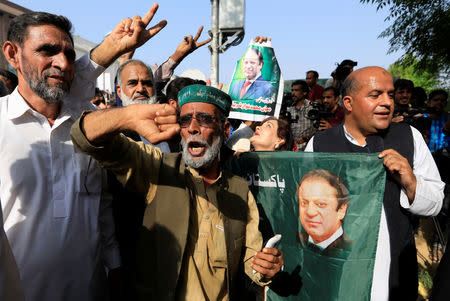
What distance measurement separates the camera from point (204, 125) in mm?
2088

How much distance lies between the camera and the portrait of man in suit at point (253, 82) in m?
3.91

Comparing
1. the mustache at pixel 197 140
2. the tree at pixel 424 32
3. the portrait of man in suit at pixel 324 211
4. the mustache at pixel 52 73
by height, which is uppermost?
the tree at pixel 424 32

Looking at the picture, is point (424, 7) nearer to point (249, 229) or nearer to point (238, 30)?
point (238, 30)

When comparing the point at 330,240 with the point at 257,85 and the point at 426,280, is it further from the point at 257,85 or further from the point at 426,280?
the point at 426,280

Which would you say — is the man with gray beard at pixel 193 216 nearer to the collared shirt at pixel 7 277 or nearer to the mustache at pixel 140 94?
the collared shirt at pixel 7 277

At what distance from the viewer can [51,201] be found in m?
1.74

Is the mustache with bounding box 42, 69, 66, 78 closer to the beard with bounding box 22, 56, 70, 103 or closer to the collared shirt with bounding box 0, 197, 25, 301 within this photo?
the beard with bounding box 22, 56, 70, 103

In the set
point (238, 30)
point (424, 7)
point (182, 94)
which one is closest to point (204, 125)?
point (182, 94)

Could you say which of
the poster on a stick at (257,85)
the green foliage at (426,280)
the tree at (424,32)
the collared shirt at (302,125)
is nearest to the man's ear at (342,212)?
the poster on a stick at (257,85)

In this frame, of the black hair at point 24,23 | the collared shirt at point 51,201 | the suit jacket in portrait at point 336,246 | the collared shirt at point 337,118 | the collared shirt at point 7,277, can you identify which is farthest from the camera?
the collared shirt at point 337,118

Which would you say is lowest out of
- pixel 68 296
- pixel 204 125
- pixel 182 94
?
pixel 68 296

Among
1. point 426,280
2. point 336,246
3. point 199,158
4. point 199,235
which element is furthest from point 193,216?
point 426,280

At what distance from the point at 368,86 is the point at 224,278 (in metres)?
1.69

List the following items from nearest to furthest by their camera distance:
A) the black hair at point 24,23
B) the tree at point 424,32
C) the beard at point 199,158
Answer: the black hair at point 24,23
the beard at point 199,158
the tree at point 424,32
